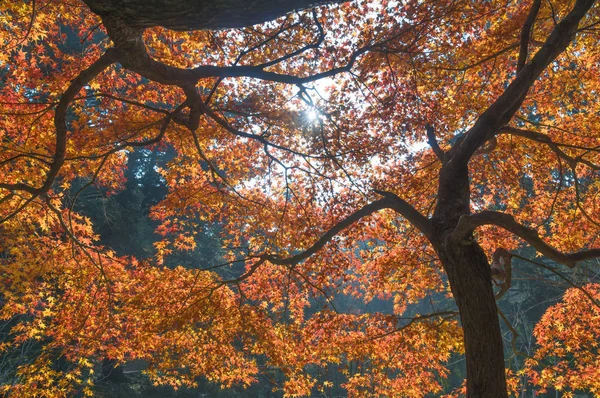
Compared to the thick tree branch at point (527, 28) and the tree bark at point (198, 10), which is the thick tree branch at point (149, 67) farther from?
the thick tree branch at point (527, 28)

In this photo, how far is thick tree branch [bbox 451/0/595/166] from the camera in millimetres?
3633

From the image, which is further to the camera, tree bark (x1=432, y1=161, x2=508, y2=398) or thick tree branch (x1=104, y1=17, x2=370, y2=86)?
tree bark (x1=432, y1=161, x2=508, y2=398)

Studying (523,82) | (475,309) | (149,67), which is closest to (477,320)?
(475,309)

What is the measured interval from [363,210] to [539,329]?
5.48 m

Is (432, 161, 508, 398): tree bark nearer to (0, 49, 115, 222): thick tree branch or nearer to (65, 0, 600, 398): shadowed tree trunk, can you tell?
(65, 0, 600, 398): shadowed tree trunk

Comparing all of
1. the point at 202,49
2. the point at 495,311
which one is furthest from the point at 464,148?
the point at 202,49

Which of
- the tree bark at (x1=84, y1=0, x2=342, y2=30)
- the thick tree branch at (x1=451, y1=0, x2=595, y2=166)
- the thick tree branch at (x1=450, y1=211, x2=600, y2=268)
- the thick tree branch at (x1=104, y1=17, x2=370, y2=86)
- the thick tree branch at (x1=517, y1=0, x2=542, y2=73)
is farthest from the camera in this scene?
the thick tree branch at (x1=517, y1=0, x2=542, y2=73)

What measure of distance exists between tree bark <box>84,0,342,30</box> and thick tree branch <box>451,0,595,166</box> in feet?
9.14

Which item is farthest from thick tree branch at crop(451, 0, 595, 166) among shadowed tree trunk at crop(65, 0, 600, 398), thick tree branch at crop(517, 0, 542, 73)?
thick tree branch at crop(517, 0, 542, 73)

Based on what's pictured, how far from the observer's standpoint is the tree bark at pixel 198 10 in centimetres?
196

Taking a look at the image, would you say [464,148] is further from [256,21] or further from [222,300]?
[222,300]

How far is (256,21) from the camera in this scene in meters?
2.13

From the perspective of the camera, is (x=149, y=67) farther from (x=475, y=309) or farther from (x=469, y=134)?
(x=475, y=309)

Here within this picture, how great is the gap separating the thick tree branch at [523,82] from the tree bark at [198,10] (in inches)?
110
